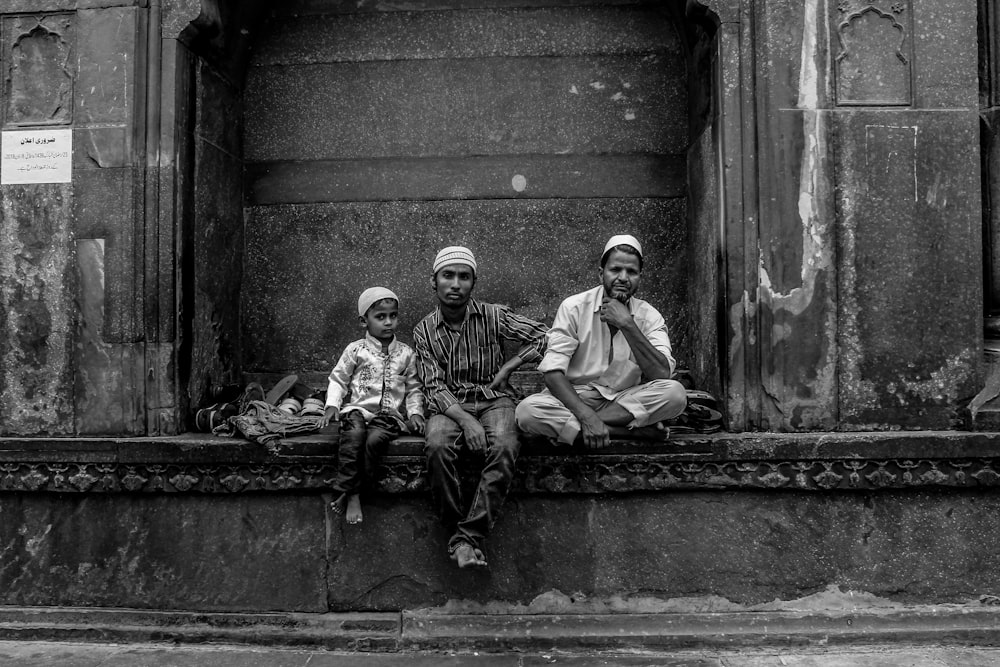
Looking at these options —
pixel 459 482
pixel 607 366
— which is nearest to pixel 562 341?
pixel 607 366

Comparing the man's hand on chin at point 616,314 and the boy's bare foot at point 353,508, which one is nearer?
the man's hand on chin at point 616,314

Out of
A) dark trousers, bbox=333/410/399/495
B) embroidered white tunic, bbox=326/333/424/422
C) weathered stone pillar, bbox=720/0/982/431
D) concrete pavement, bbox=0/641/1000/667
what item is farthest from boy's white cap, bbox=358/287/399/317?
weathered stone pillar, bbox=720/0/982/431

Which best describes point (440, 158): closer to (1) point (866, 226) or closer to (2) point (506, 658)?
(1) point (866, 226)

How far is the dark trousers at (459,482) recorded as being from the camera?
3529mm

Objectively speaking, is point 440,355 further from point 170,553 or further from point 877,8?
point 877,8

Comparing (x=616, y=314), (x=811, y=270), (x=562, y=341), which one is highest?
(x=811, y=270)

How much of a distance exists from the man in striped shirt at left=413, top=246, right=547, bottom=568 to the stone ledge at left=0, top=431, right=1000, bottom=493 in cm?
22

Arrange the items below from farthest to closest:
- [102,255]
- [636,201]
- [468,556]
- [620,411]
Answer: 1. [636,201]
2. [102,255]
3. [620,411]
4. [468,556]

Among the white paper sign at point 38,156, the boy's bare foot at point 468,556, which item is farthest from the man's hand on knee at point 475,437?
the white paper sign at point 38,156

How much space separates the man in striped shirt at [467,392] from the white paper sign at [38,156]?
85.1 inches

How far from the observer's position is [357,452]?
3656 mm

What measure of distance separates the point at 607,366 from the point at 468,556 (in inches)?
47.2

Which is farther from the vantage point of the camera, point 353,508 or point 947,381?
point 947,381

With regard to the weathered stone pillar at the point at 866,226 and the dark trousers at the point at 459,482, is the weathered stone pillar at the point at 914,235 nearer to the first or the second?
the weathered stone pillar at the point at 866,226
